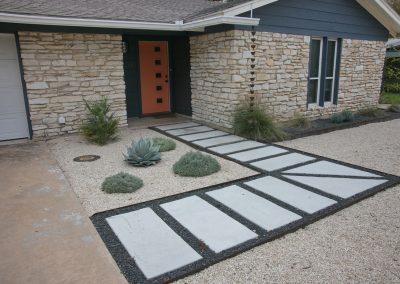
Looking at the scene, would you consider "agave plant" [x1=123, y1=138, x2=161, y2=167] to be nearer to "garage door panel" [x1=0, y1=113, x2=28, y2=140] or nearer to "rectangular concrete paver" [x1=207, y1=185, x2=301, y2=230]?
"rectangular concrete paver" [x1=207, y1=185, x2=301, y2=230]

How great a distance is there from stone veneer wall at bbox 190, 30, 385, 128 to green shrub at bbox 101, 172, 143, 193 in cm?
345

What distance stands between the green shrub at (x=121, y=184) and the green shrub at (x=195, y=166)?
26.1 inches

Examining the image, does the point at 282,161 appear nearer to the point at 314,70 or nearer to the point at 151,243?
the point at 151,243

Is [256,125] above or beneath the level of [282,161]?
above

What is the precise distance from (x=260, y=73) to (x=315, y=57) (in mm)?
2136

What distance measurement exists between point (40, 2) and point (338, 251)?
747 cm

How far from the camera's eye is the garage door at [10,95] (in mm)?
6062

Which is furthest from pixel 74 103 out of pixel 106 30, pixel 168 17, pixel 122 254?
pixel 122 254

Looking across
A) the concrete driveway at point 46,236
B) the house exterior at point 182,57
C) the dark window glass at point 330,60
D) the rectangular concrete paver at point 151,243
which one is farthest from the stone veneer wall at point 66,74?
the dark window glass at point 330,60

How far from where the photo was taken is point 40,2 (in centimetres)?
668

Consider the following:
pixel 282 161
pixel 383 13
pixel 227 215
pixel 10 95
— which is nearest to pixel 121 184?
pixel 227 215

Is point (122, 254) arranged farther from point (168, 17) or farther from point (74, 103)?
point (168, 17)

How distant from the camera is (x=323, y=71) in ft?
26.6

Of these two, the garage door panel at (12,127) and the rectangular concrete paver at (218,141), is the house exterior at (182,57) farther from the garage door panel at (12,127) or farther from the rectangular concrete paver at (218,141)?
the rectangular concrete paver at (218,141)
